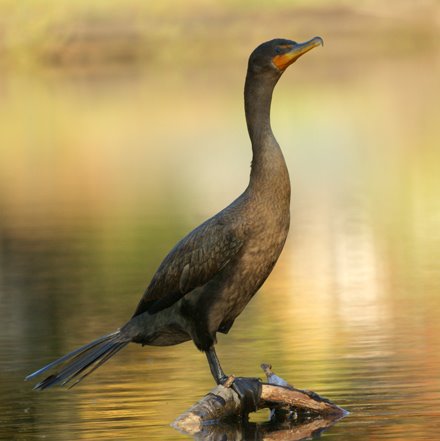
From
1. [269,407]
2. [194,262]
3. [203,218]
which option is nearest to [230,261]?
[194,262]

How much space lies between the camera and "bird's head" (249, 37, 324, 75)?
953 centimetres

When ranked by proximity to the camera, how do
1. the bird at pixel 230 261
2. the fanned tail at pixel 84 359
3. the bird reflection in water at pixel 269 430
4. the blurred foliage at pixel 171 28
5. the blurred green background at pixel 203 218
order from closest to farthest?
the bird reflection in water at pixel 269 430
the bird at pixel 230 261
the fanned tail at pixel 84 359
the blurred green background at pixel 203 218
the blurred foliage at pixel 171 28

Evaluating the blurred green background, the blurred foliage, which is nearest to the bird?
the blurred green background

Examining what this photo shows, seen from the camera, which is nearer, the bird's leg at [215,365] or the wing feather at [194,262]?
the wing feather at [194,262]

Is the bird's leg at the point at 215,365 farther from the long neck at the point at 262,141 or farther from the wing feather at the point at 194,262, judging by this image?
the long neck at the point at 262,141

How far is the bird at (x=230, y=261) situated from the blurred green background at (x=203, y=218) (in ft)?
1.50

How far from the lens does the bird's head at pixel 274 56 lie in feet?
31.3

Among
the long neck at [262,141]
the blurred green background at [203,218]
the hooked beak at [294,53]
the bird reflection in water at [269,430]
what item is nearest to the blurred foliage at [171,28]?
the blurred green background at [203,218]

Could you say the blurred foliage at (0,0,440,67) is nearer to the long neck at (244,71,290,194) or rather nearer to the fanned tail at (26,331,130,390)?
the long neck at (244,71,290,194)

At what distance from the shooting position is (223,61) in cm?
6316

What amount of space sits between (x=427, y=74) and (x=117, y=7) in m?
17.9

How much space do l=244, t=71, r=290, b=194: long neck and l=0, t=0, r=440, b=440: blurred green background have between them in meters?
1.36

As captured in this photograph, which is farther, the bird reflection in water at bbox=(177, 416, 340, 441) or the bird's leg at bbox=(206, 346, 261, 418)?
the bird's leg at bbox=(206, 346, 261, 418)

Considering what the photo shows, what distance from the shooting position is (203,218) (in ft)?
68.6
